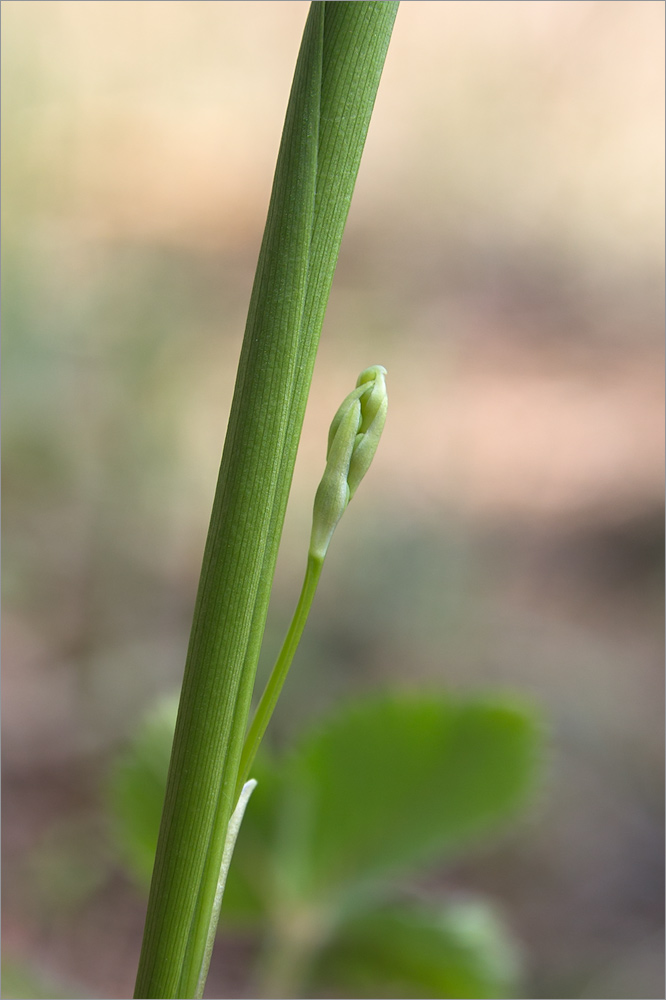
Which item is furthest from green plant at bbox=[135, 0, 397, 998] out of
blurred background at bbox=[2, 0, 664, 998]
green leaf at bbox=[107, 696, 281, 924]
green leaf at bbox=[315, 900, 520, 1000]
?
blurred background at bbox=[2, 0, 664, 998]

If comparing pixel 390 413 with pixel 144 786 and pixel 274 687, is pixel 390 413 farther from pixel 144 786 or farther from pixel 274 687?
pixel 274 687

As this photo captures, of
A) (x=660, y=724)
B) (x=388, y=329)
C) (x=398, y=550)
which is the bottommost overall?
(x=660, y=724)

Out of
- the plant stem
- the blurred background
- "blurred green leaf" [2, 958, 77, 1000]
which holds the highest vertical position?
the blurred background

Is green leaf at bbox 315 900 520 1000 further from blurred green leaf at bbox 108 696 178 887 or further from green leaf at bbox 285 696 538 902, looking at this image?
blurred green leaf at bbox 108 696 178 887

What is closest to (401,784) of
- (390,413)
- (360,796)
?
(360,796)

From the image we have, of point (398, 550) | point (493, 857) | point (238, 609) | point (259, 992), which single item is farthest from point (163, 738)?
point (398, 550)

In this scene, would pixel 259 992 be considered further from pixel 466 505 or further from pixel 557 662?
pixel 466 505

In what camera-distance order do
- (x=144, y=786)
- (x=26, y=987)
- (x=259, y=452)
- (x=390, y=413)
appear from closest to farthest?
(x=259, y=452) < (x=26, y=987) < (x=144, y=786) < (x=390, y=413)
